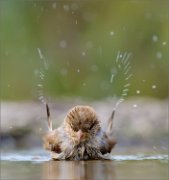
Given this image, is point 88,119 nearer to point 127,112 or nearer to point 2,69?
point 127,112

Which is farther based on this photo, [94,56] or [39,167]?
[94,56]

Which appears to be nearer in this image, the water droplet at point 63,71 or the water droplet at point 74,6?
the water droplet at point 63,71

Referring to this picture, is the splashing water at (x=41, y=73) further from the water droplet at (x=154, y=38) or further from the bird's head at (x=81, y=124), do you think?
the bird's head at (x=81, y=124)

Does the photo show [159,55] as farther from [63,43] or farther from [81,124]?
[81,124]

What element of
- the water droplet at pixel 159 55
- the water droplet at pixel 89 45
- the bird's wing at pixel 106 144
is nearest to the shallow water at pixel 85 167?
the bird's wing at pixel 106 144

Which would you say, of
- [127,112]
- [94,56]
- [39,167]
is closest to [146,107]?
[127,112]

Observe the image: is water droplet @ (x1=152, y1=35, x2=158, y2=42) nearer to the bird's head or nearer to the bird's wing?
the bird's wing
